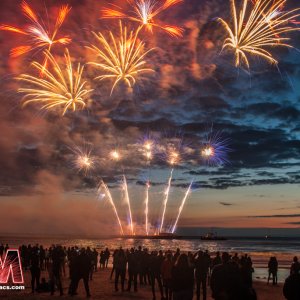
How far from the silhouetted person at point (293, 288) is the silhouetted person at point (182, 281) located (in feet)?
8.22

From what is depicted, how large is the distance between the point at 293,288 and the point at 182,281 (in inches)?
105

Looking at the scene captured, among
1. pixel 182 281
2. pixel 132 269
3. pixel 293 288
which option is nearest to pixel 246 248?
pixel 132 269

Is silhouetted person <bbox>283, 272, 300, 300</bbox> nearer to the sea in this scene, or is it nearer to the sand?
the sand

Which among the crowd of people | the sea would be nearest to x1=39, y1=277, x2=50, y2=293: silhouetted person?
the crowd of people

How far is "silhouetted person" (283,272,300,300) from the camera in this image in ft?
23.2

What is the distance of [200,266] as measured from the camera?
14.1 metres

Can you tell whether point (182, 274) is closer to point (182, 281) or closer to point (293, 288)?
point (182, 281)

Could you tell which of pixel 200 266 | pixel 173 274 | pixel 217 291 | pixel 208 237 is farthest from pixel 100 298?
pixel 208 237

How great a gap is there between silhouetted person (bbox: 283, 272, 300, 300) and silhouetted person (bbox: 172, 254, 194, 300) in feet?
8.22

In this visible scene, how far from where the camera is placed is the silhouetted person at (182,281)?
9.16m

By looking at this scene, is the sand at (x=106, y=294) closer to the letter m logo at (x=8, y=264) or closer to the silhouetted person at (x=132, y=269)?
the silhouetted person at (x=132, y=269)

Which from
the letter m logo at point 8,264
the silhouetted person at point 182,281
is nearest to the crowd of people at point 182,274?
the silhouetted person at point 182,281

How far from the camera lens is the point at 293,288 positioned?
23.3ft

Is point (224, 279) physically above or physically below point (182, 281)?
above
